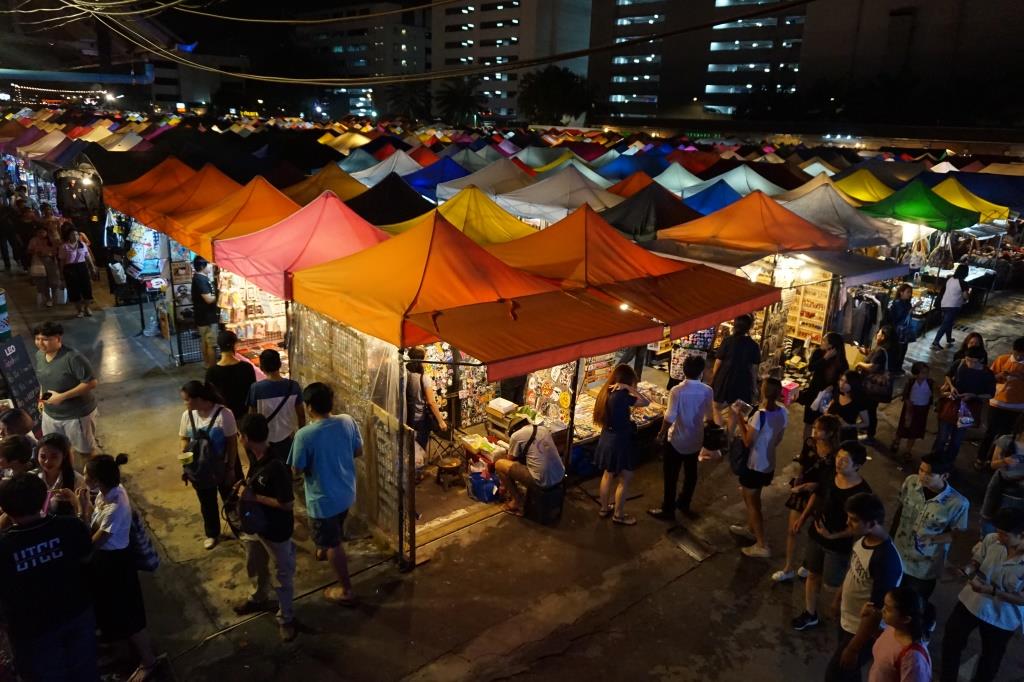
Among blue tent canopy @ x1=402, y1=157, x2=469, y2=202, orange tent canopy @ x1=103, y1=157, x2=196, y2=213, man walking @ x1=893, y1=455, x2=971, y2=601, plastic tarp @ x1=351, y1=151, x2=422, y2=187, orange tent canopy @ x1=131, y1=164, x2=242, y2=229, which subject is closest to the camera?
man walking @ x1=893, y1=455, x2=971, y2=601

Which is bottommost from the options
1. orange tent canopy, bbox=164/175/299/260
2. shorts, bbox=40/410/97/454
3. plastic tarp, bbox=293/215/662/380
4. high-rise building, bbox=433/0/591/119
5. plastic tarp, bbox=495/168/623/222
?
shorts, bbox=40/410/97/454

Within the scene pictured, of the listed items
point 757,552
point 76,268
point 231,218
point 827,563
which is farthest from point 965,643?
point 76,268

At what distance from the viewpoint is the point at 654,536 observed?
6.87 m

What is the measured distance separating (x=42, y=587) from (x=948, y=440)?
30.8 feet

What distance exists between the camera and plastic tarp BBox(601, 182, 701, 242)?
1137 centimetres

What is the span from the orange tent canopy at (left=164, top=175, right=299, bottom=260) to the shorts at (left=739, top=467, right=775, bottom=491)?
6964 mm

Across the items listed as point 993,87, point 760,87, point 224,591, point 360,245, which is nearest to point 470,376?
point 360,245

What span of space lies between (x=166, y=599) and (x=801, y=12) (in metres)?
88.6

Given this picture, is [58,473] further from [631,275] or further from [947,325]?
[947,325]

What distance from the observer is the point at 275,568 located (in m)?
5.11

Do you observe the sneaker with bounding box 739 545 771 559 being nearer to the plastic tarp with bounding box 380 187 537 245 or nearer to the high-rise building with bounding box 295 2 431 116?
the plastic tarp with bounding box 380 187 537 245

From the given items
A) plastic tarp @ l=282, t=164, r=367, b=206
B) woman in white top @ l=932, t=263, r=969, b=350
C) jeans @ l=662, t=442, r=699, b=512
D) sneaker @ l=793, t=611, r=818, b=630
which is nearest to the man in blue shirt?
jeans @ l=662, t=442, r=699, b=512

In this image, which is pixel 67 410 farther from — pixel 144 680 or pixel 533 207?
pixel 533 207

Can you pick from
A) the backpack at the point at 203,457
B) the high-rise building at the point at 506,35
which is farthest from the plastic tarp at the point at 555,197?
the high-rise building at the point at 506,35
